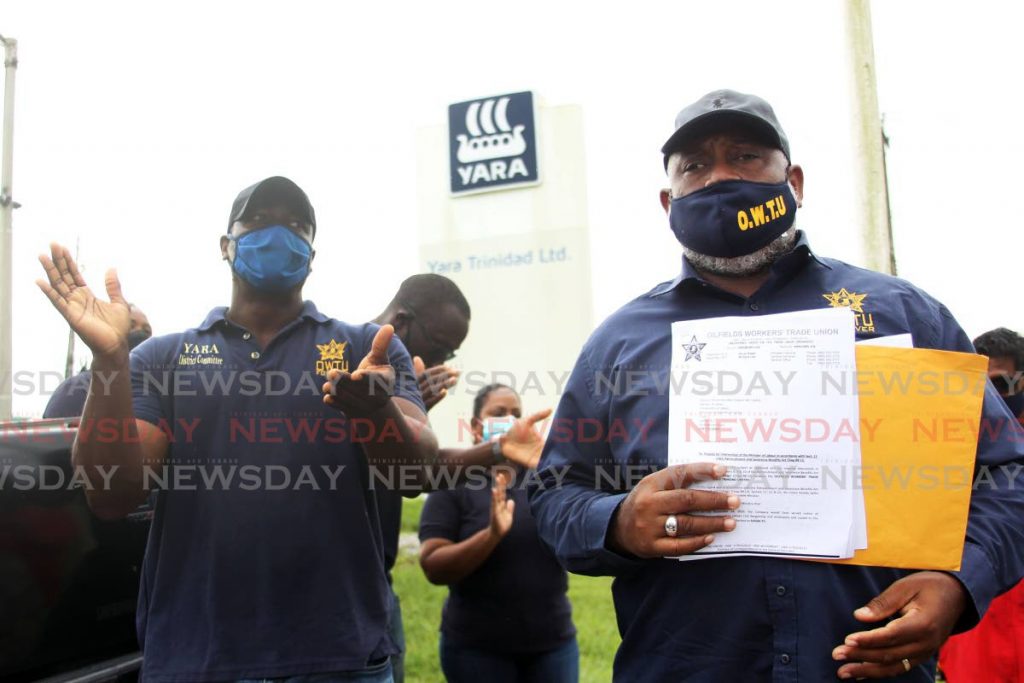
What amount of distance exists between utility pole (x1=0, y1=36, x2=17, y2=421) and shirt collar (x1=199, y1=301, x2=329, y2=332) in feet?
5.37

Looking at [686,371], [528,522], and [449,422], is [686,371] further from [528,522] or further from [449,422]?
[449,422]

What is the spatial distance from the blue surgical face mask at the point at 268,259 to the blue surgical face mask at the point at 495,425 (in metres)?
1.59

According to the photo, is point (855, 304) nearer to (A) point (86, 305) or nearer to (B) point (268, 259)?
(B) point (268, 259)

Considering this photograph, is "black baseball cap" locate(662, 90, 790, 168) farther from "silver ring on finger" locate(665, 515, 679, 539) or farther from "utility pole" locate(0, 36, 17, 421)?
"utility pole" locate(0, 36, 17, 421)

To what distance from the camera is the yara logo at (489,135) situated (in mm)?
8602

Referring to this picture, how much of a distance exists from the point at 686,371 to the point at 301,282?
1.34 metres

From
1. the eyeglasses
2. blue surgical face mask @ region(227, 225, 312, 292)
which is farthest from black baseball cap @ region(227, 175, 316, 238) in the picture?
the eyeglasses

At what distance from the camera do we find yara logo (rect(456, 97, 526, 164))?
860 cm

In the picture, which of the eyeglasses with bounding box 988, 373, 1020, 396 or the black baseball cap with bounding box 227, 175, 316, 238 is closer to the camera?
the black baseball cap with bounding box 227, 175, 316, 238

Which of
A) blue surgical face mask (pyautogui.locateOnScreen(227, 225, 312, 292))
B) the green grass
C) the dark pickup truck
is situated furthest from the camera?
the green grass

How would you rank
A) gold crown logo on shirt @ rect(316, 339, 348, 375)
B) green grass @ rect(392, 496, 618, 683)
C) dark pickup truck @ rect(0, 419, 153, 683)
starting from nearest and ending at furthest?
1. dark pickup truck @ rect(0, 419, 153, 683)
2. gold crown logo on shirt @ rect(316, 339, 348, 375)
3. green grass @ rect(392, 496, 618, 683)

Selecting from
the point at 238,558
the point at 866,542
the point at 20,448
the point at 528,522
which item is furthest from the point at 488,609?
the point at 866,542

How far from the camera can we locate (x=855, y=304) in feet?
5.94

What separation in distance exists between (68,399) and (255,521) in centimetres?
165
